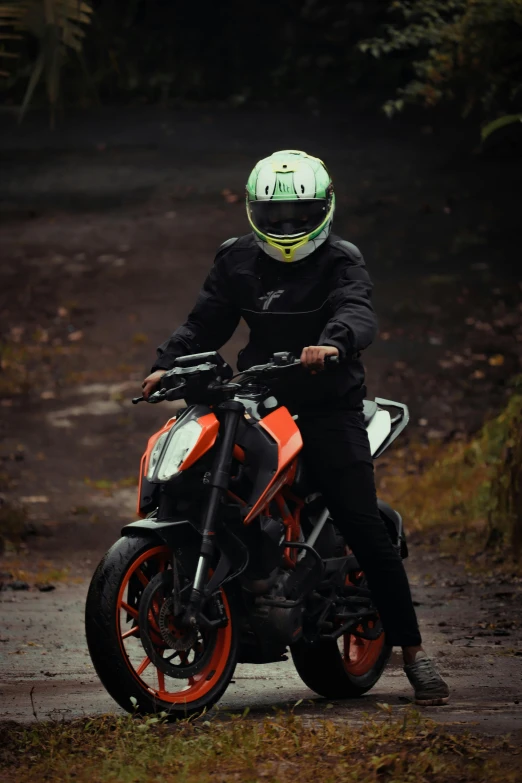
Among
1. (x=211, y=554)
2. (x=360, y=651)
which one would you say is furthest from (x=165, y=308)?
(x=211, y=554)

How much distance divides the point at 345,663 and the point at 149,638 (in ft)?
4.75

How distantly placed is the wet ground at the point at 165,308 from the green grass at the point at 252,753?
707 mm

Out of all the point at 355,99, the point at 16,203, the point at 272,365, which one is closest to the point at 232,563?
the point at 272,365

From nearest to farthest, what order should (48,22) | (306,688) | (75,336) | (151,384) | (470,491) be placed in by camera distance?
(151,384)
(306,688)
(48,22)
(470,491)
(75,336)

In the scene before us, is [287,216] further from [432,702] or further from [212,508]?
[432,702]

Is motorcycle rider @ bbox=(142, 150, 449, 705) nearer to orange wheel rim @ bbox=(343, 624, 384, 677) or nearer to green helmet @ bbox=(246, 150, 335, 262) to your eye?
green helmet @ bbox=(246, 150, 335, 262)

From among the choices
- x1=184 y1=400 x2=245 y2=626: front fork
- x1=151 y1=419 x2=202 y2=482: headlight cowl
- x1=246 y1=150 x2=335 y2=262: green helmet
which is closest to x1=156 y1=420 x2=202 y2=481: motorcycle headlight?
x1=151 y1=419 x2=202 y2=482: headlight cowl

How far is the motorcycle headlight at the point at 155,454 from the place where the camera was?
6258 millimetres

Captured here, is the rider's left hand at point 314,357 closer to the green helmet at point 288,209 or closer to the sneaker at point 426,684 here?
the green helmet at point 288,209

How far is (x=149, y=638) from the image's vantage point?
6113mm

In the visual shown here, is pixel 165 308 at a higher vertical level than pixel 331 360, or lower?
lower

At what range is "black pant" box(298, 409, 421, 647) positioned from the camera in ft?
21.9

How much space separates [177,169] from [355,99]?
4.33 m

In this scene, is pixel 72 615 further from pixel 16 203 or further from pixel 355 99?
pixel 355 99
